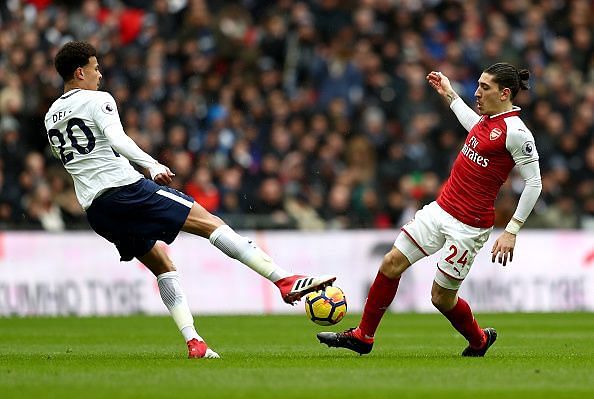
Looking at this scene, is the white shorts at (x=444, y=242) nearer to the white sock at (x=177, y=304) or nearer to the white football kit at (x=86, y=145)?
the white sock at (x=177, y=304)

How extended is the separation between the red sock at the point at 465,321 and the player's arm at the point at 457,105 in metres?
1.50

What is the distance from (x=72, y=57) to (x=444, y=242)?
10.9 feet

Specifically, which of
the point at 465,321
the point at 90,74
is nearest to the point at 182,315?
the point at 90,74

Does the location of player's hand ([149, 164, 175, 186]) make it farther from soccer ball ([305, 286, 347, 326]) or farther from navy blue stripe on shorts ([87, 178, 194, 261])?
soccer ball ([305, 286, 347, 326])

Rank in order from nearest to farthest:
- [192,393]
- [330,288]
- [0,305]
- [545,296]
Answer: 1. [192,393]
2. [330,288]
3. [0,305]
4. [545,296]

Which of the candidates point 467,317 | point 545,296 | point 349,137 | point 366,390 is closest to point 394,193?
point 349,137

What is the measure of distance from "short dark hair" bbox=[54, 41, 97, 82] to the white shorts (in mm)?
2910

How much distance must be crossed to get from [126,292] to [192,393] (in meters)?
11.3

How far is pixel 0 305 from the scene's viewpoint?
18.1 m

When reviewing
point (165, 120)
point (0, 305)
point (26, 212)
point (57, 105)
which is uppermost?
point (57, 105)

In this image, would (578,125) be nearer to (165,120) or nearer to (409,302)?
(409,302)

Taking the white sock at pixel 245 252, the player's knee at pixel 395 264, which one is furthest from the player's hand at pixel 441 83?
the white sock at pixel 245 252

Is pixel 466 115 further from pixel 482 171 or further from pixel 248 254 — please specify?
pixel 248 254

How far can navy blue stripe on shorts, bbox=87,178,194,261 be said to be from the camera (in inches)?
388
